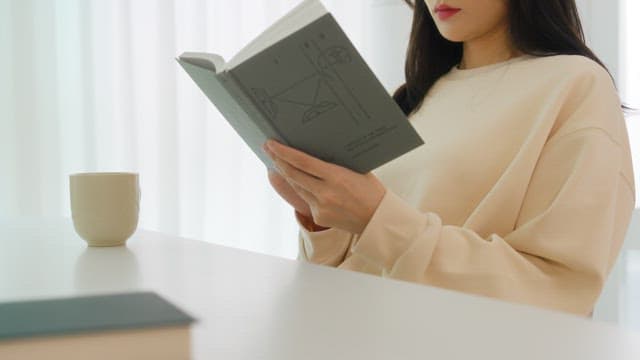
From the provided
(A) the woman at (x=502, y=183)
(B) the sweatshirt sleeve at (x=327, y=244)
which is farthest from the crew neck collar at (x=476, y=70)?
(B) the sweatshirt sleeve at (x=327, y=244)

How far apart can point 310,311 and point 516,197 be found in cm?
61

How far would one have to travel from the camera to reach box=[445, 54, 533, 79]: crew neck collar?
130 centimetres

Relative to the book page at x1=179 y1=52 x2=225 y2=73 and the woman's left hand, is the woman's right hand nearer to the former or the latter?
the woman's left hand

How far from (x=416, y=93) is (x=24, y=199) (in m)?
1.30

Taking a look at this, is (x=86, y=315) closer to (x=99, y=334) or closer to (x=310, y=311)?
(x=99, y=334)

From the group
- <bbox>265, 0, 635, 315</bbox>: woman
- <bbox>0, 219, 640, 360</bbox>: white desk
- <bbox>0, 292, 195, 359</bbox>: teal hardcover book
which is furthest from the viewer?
<bbox>265, 0, 635, 315</bbox>: woman

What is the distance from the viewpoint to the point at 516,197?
3.61 ft

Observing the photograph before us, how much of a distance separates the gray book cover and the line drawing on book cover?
44cm

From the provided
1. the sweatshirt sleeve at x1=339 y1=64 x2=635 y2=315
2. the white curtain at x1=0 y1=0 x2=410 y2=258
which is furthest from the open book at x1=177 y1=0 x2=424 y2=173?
the white curtain at x1=0 y1=0 x2=410 y2=258

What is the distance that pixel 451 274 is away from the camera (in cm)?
101

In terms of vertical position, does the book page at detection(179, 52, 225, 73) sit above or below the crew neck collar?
above

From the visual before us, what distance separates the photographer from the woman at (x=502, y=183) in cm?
100

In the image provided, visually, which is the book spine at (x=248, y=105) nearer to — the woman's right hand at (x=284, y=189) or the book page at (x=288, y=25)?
the book page at (x=288, y=25)

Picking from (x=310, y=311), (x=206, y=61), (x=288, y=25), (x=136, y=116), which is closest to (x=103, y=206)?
(x=206, y=61)
